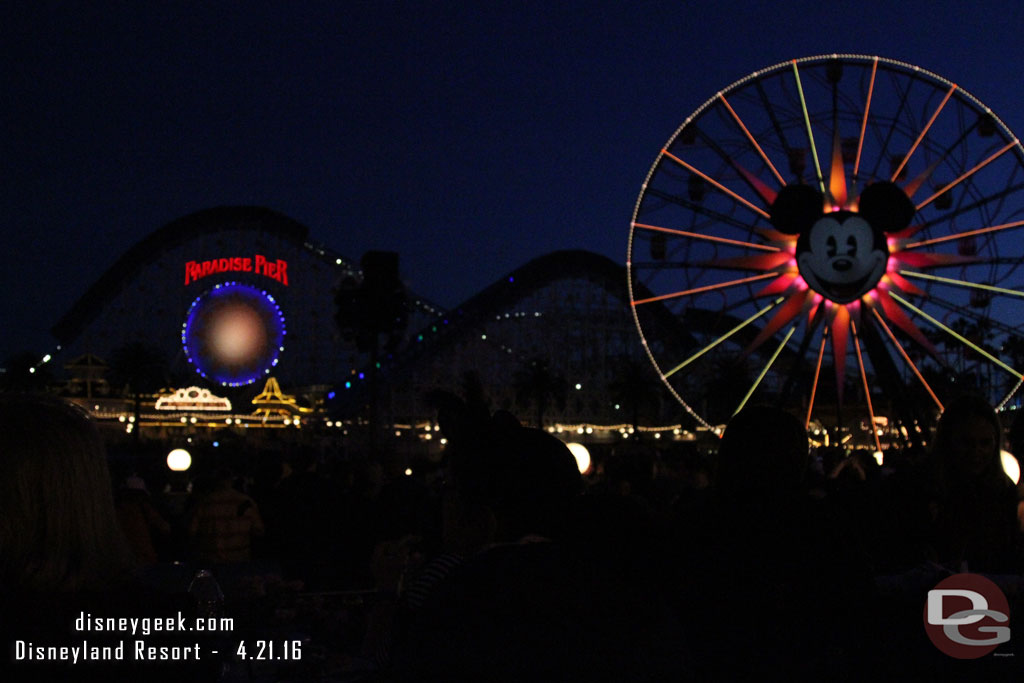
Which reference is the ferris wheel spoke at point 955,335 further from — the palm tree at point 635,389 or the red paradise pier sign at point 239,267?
the red paradise pier sign at point 239,267

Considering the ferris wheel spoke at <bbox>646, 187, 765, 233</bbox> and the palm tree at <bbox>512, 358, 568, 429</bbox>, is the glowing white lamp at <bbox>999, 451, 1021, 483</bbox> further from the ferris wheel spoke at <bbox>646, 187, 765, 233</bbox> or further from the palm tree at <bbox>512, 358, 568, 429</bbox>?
the palm tree at <bbox>512, 358, 568, 429</bbox>

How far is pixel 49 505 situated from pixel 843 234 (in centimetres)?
1616

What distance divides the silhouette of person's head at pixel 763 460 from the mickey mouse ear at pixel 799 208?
14.6 metres

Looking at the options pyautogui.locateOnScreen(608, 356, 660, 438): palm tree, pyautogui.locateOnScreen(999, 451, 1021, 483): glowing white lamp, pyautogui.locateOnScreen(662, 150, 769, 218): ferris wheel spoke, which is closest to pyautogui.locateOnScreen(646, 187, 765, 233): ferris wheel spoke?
pyautogui.locateOnScreen(662, 150, 769, 218): ferris wheel spoke

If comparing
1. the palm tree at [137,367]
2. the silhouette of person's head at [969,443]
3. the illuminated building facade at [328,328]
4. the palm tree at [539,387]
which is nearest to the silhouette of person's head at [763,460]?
the silhouette of person's head at [969,443]

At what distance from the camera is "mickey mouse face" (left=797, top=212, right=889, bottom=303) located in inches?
658

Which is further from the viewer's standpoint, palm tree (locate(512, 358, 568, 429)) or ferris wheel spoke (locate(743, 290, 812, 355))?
palm tree (locate(512, 358, 568, 429))

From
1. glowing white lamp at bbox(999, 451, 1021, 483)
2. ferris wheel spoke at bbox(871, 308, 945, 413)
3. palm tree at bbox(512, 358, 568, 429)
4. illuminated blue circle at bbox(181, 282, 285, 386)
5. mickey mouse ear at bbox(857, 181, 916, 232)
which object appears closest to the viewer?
glowing white lamp at bbox(999, 451, 1021, 483)

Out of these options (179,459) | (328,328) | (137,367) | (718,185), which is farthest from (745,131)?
(137,367)

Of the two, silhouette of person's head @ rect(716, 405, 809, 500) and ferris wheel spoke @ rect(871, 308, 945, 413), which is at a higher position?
ferris wheel spoke @ rect(871, 308, 945, 413)

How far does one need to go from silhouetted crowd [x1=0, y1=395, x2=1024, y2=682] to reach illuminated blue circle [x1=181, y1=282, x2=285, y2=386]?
4361 centimetres

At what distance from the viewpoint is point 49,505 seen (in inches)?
77.7

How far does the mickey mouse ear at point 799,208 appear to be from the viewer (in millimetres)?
16812
